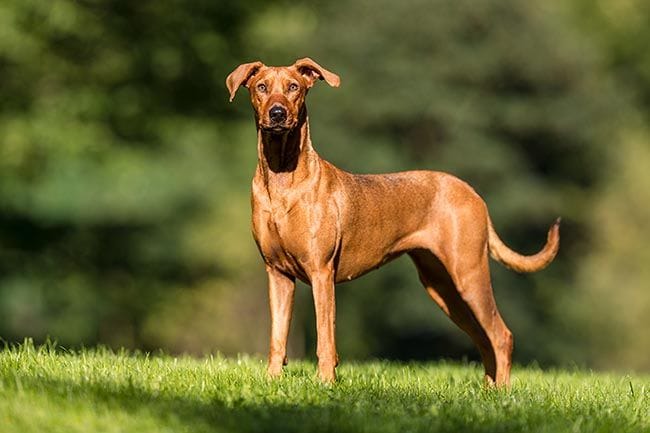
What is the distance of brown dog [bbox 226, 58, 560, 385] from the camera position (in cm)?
805

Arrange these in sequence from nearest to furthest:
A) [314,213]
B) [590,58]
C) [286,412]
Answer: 1. [286,412]
2. [314,213]
3. [590,58]

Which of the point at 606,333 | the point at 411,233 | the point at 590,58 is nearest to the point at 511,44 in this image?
the point at 590,58

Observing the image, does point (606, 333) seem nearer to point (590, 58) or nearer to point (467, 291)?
point (590, 58)

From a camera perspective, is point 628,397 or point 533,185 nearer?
point 628,397

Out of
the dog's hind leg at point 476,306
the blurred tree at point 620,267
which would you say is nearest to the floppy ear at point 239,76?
the dog's hind leg at point 476,306

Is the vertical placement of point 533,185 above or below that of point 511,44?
below

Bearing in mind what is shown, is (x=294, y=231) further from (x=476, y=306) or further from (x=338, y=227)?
(x=476, y=306)

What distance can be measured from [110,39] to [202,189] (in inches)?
146

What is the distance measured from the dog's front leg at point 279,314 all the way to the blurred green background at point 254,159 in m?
9.71

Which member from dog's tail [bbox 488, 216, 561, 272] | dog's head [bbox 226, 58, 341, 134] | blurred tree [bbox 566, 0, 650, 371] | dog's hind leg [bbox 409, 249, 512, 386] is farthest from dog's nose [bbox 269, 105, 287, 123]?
blurred tree [bbox 566, 0, 650, 371]

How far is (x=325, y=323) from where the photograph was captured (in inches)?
317

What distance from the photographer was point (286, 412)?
20.9ft

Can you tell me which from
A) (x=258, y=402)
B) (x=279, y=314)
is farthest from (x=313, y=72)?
(x=258, y=402)

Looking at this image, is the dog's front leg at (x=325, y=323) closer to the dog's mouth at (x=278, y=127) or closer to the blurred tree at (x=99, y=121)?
the dog's mouth at (x=278, y=127)
